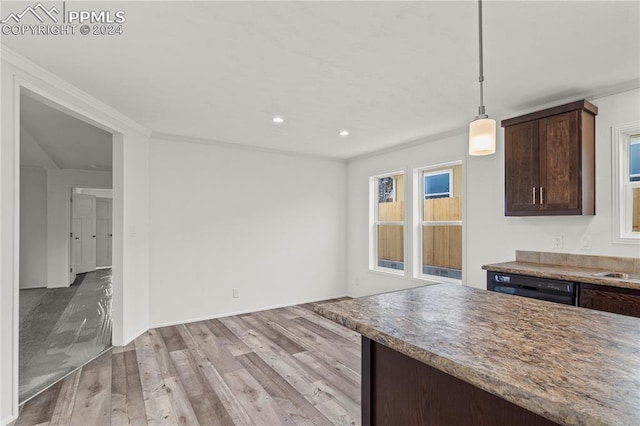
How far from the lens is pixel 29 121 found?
4285 mm

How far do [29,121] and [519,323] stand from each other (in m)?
5.83

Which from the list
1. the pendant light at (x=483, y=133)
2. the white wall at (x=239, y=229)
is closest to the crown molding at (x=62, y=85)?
the white wall at (x=239, y=229)

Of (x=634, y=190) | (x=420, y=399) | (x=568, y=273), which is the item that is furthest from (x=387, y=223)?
(x=420, y=399)

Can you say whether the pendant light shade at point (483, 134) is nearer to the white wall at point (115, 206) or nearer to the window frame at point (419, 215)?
the window frame at point (419, 215)

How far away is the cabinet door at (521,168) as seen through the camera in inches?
117

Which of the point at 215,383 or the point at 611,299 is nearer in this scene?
the point at 611,299

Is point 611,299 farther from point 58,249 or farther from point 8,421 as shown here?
point 58,249

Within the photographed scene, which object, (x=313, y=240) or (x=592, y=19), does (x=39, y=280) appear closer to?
(x=313, y=240)

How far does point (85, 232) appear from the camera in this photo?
837 centimetres

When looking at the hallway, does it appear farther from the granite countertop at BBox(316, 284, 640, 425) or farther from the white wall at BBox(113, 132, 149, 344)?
the granite countertop at BBox(316, 284, 640, 425)

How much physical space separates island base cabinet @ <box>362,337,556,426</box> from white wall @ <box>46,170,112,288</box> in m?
7.20

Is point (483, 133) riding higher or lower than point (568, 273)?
higher

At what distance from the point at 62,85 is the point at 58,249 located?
17.0 ft

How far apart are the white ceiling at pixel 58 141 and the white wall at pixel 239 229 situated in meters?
1.31
